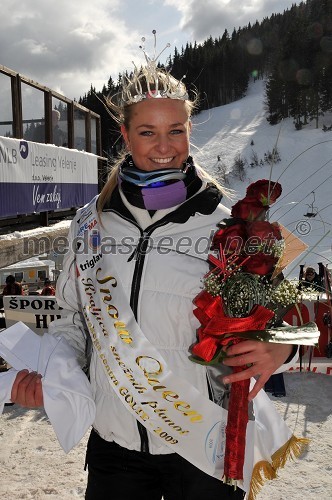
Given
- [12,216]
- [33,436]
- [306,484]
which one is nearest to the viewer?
[306,484]

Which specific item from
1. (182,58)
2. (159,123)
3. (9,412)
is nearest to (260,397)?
(159,123)

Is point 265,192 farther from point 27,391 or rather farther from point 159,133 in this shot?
point 27,391

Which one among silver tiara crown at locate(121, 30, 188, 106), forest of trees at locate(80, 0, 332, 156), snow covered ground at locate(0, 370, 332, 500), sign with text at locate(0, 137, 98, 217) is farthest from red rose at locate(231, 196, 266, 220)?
forest of trees at locate(80, 0, 332, 156)

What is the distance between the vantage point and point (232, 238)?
1499 millimetres

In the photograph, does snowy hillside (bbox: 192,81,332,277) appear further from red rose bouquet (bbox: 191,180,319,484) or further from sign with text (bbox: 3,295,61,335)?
red rose bouquet (bbox: 191,180,319,484)

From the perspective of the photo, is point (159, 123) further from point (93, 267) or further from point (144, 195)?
point (93, 267)

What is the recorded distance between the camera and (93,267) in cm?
189

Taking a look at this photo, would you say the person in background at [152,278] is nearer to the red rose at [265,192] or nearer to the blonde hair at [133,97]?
the blonde hair at [133,97]

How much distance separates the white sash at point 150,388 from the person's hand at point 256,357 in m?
0.28

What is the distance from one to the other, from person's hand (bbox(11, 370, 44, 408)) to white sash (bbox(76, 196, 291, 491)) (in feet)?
0.90

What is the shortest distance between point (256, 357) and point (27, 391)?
80 centimetres

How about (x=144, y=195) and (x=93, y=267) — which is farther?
(x=93, y=267)

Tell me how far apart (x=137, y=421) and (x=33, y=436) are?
2922 millimetres

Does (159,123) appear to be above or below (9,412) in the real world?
above
